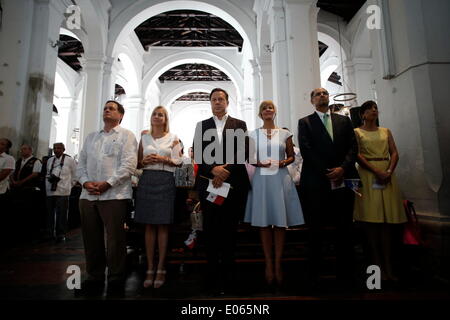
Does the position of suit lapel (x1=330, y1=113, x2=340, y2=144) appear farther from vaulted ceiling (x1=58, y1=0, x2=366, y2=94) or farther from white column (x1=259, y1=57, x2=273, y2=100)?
vaulted ceiling (x1=58, y1=0, x2=366, y2=94)

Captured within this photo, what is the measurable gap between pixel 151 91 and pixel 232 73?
5.78 meters

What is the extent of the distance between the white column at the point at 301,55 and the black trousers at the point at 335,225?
296cm

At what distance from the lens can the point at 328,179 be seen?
2.12 metres

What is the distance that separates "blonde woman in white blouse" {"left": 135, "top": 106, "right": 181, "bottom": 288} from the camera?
2.18 m

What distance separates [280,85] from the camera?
17.8ft

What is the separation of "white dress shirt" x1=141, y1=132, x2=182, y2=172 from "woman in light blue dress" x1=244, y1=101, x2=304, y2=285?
71 cm

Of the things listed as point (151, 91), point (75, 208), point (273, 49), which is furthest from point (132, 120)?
point (273, 49)

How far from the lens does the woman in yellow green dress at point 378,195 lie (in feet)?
7.44

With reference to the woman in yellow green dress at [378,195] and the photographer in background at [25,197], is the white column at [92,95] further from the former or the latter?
the woman in yellow green dress at [378,195]

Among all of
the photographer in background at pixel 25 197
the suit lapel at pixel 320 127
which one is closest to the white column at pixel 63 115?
the photographer in background at pixel 25 197

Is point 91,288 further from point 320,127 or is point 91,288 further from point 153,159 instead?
point 320,127

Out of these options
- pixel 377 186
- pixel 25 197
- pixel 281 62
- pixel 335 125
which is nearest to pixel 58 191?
pixel 25 197

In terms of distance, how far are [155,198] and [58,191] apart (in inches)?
112

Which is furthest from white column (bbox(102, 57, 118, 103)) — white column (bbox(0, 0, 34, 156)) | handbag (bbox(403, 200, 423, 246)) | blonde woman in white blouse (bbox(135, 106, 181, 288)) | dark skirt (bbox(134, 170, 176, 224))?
handbag (bbox(403, 200, 423, 246))
